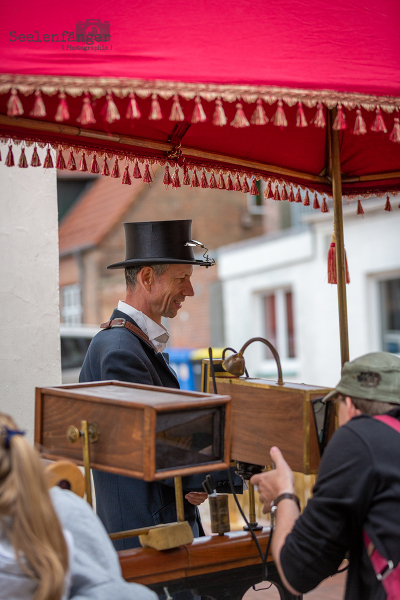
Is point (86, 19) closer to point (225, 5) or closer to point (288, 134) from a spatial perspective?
point (225, 5)

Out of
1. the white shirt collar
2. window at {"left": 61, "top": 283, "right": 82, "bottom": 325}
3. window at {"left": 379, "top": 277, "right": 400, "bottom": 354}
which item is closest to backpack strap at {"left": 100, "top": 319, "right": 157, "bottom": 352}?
the white shirt collar

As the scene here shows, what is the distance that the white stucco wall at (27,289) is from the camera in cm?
337

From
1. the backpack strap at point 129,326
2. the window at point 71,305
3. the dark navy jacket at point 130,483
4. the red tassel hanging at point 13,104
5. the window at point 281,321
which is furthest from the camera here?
the window at point 71,305

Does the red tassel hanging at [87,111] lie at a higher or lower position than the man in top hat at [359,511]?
higher

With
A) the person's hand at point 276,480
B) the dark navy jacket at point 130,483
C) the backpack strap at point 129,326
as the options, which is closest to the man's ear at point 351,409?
the person's hand at point 276,480

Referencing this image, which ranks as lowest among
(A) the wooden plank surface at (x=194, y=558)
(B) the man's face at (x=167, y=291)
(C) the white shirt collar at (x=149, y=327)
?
(A) the wooden plank surface at (x=194, y=558)

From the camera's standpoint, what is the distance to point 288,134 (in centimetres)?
294

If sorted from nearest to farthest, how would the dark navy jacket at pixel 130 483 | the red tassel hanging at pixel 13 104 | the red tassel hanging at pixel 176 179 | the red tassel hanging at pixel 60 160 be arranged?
the red tassel hanging at pixel 13 104
the dark navy jacket at pixel 130 483
the red tassel hanging at pixel 60 160
the red tassel hanging at pixel 176 179

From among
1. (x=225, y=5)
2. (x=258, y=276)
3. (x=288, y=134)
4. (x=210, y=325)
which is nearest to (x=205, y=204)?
(x=210, y=325)

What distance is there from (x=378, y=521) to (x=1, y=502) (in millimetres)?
962

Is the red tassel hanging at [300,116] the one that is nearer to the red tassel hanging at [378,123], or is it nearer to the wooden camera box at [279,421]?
the red tassel hanging at [378,123]

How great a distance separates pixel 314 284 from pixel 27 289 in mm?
8238

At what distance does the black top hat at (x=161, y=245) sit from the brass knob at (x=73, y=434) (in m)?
1.17

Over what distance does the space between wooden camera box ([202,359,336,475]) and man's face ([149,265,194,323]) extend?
26.5 inches
